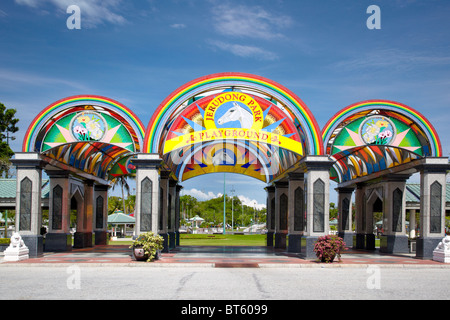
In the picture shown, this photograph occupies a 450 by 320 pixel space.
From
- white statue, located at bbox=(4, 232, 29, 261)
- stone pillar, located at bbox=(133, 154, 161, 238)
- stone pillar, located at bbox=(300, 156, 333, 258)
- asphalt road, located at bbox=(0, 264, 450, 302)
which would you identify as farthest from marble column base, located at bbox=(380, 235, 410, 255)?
white statue, located at bbox=(4, 232, 29, 261)

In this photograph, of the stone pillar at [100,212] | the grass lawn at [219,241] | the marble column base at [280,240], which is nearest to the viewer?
the marble column base at [280,240]

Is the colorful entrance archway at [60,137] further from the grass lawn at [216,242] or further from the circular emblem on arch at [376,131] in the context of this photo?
the grass lawn at [216,242]

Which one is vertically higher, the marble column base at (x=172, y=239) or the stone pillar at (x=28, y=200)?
the stone pillar at (x=28, y=200)

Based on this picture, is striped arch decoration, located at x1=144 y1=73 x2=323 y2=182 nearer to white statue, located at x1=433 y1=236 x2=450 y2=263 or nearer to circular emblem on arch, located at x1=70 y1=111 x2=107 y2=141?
circular emblem on arch, located at x1=70 y1=111 x2=107 y2=141

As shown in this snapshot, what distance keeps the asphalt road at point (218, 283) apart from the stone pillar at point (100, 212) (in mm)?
13233

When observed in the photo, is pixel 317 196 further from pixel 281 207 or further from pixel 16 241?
pixel 16 241

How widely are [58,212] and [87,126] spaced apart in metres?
6.69

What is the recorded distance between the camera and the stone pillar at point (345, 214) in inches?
1298

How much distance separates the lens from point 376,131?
2327cm

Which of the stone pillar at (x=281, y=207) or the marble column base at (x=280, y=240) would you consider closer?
the stone pillar at (x=281, y=207)

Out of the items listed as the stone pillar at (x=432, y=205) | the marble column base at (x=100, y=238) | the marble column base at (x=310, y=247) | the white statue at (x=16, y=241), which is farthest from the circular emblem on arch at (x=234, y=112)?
the marble column base at (x=100, y=238)

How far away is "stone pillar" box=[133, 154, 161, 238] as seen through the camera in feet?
73.0

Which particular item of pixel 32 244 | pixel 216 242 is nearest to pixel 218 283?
pixel 32 244

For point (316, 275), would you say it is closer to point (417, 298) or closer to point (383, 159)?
point (417, 298)
